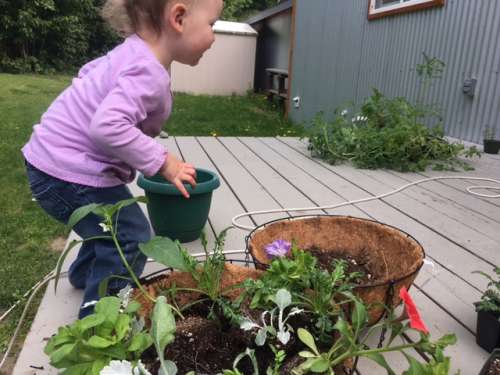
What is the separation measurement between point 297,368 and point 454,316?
2.52 feet

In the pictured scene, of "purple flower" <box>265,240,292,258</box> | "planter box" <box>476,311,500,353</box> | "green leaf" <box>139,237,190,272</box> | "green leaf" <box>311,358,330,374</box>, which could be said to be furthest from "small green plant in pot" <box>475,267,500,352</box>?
"green leaf" <box>139,237,190,272</box>

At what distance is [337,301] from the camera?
90cm

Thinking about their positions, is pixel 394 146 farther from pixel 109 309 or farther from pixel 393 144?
pixel 109 309

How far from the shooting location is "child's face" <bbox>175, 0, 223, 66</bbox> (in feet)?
3.98

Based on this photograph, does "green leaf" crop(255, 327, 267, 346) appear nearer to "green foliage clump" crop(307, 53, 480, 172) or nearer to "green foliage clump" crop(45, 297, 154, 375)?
"green foliage clump" crop(45, 297, 154, 375)

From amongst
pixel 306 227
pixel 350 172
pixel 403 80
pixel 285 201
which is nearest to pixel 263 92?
pixel 403 80

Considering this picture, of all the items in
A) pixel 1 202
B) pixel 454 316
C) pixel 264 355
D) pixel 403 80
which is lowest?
pixel 1 202

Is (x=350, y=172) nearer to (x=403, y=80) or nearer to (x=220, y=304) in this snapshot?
(x=403, y=80)

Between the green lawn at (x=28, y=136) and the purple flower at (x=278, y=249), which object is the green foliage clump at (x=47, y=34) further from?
the purple flower at (x=278, y=249)

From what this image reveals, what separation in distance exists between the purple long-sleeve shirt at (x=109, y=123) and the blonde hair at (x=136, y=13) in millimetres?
48

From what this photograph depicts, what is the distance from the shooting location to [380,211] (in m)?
2.10

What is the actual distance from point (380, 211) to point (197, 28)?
1.27 m

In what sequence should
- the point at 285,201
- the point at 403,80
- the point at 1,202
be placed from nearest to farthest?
1. the point at 285,201
2. the point at 1,202
3. the point at 403,80

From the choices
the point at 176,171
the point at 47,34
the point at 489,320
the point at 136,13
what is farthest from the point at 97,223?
the point at 47,34
